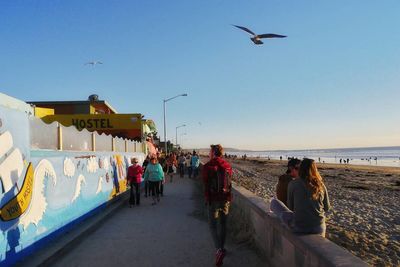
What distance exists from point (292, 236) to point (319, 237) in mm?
364

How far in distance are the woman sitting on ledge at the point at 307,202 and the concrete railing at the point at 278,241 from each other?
176mm

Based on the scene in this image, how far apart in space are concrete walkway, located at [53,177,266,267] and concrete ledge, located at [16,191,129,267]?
0.11 metres

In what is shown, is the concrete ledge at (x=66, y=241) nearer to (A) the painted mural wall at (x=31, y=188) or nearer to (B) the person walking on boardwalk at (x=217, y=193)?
(A) the painted mural wall at (x=31, y=188)

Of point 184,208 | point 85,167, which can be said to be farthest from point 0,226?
point 184,208

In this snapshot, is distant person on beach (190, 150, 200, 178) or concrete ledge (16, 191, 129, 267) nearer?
concrete ledge (16, 191, 129, 267)

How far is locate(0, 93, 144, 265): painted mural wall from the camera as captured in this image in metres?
5.62

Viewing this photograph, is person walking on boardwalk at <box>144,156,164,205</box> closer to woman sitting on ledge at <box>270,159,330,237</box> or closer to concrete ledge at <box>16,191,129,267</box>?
concrete ledge at <box>16,191,129,267</box>

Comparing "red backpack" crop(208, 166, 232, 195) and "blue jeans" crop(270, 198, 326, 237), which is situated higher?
"red backpack" crop(208, 166, 232, 195)

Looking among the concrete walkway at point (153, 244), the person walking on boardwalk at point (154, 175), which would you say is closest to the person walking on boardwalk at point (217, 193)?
the concrete walkway at point (153, 244)

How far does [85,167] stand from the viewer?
1048 cm

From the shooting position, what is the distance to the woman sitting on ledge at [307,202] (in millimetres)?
5016

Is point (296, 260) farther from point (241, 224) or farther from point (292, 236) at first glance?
point (241, 224)

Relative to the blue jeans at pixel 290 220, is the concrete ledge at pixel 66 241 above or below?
below

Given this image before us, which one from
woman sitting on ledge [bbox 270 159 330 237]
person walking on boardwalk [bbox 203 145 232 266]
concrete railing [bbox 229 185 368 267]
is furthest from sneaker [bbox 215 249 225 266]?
woman sitting on ledge [bbox 270 159 330 237]
